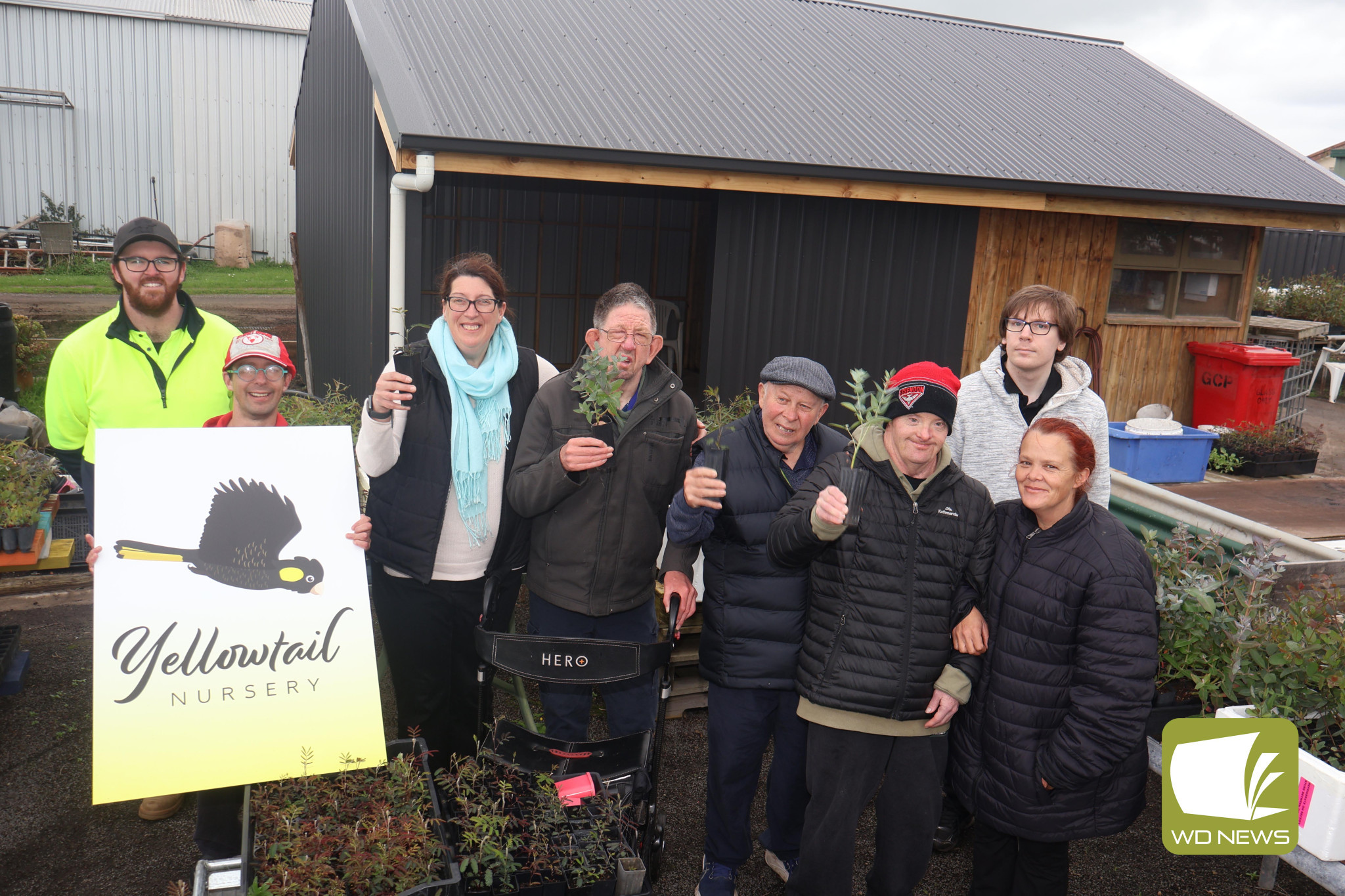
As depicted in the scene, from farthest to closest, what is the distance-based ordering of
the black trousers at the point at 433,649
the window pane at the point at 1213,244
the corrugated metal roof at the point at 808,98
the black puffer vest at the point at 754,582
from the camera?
the window pane at the point at 1213,244, the corrugated metal roof at the point at 808,98, the black trousers at the point at 433,649, the black puffer vest at the point at 754,582

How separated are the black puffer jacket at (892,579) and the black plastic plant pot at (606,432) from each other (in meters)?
0.58

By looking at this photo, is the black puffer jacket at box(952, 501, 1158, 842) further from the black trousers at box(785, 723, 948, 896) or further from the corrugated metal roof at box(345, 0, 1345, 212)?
the corrugated metal roof at box(345, 0, 1345, 212)

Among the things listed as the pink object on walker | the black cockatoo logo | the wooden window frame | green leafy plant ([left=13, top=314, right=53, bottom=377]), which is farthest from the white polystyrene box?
green leafy plant ([left=13, top=314, right=53, bottom=377])

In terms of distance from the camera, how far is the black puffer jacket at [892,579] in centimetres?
243

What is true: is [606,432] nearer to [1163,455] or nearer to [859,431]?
[859,431]

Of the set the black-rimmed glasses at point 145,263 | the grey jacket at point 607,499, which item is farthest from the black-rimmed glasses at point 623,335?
the black-rimmed glasses at point 145,263

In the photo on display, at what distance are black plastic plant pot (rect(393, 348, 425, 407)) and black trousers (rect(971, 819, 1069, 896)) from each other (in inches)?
82.9

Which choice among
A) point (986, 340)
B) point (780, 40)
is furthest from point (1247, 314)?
point (780, 40)

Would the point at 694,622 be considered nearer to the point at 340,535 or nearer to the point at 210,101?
the point at 340,535

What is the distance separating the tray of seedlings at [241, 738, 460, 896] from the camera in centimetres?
194

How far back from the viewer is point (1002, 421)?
3.04 m

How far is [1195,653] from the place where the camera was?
3.09 m

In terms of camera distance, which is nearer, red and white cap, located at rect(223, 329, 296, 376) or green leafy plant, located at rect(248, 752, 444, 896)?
green leafy plant, located at rect(248, 752, 444, 896)

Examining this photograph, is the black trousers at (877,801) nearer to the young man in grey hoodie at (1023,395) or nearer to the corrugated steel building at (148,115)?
the young man in grey hoodie at (1023,395)
